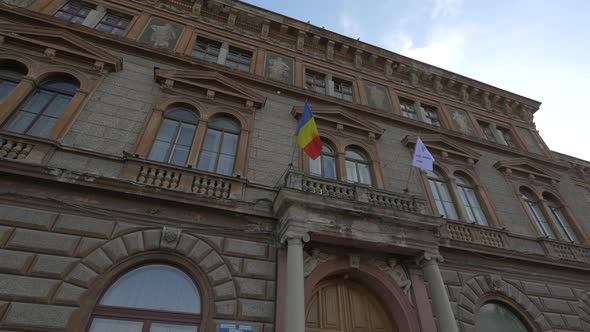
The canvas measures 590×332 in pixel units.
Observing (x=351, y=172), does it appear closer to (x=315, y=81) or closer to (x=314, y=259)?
(x=314, y=259)

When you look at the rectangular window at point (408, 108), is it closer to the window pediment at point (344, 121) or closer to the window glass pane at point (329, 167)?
the window pediment at point (344, 121)

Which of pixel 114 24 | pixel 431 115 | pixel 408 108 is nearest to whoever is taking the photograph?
pixel 114 24

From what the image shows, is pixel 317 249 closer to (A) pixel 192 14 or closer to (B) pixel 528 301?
(B) pixel 528 301

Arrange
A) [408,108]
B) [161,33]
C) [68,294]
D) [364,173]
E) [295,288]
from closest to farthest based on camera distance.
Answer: [68,294] → [295,288] → [364,173] → [161,33] → [408,108]

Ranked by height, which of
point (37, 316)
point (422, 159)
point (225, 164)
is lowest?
point (37, 316)

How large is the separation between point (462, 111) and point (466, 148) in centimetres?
332

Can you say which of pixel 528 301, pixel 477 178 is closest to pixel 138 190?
pixel 528 301

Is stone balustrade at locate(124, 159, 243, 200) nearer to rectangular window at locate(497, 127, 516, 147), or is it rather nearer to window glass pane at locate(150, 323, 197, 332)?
window glass pane at locate(150, 323, 197, 332)

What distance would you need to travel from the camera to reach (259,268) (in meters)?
6.62

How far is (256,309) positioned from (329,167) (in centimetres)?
509

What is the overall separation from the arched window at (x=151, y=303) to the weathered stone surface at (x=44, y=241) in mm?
1155

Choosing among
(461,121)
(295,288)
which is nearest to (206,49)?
(295,288)

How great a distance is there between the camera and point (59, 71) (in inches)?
327

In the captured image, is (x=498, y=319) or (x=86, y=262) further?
(x=498, y=319)
